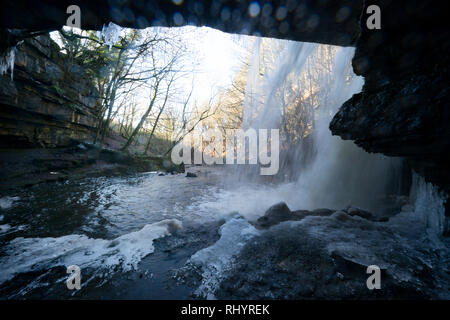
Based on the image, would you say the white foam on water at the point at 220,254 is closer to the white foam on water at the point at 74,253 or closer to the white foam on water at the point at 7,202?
the white foam on water at the point at 74,253

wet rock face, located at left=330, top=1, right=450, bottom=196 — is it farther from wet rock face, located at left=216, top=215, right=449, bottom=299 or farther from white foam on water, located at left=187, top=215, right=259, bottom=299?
white foam on water, located at left=187, top=215, right=259, bottom=299

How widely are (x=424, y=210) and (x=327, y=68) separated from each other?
926cm

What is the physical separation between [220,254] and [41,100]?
1058cm

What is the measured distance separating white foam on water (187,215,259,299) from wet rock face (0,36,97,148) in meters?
8.51

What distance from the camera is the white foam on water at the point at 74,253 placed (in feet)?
7.53

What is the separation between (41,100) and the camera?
784 centimetres

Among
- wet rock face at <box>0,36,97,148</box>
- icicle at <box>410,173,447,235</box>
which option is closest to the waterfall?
icicle at <box>410,173,447,235</box>

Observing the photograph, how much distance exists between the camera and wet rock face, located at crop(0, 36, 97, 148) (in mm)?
6764

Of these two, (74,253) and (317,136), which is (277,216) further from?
(317,136)

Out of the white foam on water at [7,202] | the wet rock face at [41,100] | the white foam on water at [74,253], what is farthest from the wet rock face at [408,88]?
the wet rock face at [41,100]

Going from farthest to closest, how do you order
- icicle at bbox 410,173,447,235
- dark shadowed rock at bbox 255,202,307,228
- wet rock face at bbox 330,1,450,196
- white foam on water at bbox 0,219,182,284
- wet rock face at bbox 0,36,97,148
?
wet rock face at bbox 0,36,97,148 → dark shadowed rock at bbox 255,202,307,228 → icicle at bbox 410,173,447,235 → white foam on water at bbox 0,219,182,284 → wet rock face at bbox 330,1,450,196

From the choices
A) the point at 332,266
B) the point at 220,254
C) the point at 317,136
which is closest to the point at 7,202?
the point at 220,254

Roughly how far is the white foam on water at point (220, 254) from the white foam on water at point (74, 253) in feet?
3.03
